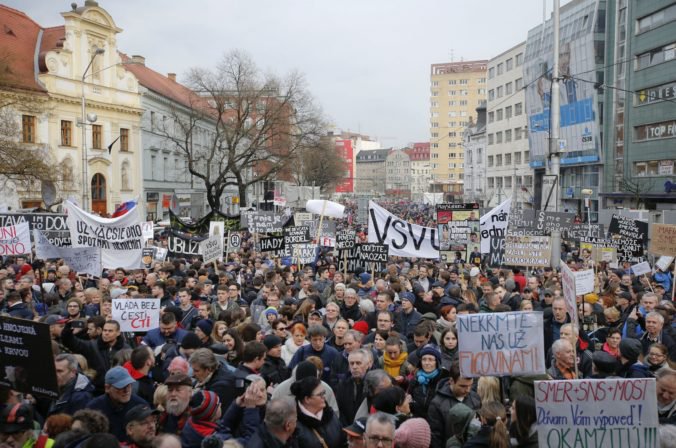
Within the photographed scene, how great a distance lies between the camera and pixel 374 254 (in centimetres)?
1340

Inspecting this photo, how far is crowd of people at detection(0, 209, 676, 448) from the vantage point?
13.9 feet

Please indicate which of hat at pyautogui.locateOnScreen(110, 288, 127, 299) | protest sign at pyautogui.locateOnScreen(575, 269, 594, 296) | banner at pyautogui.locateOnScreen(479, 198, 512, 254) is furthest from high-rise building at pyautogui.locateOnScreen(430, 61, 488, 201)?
hat at pyautogui.locateOnScreen(110, 288, 127, 299)

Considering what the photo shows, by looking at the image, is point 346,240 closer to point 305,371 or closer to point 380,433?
point 305,371

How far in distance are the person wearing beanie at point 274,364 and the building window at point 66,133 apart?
124 feet

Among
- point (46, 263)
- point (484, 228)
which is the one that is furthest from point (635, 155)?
point (46, 263)

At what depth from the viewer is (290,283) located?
13086 millimetres

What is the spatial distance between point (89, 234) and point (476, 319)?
8.92m

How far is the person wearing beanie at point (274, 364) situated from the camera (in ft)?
20.2

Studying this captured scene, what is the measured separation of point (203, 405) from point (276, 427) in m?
0.68

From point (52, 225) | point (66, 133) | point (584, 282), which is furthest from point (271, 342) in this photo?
point (66, 133)

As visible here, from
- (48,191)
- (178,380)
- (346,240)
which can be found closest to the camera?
(178,380)

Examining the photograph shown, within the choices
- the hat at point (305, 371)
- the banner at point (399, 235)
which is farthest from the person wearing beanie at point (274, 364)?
the banner at point (399, 235)

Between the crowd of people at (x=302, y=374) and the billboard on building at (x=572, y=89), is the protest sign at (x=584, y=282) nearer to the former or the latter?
the crowd of people at (x=302, y=374)

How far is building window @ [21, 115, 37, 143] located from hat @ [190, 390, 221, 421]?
3606 centimetres
